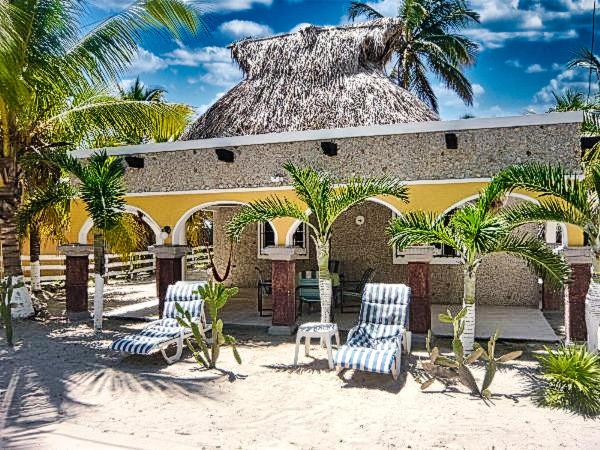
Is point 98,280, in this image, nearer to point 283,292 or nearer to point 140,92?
point 283,292

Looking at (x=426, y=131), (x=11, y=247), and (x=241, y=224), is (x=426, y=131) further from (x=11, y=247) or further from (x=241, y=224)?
(x=11, y=247)

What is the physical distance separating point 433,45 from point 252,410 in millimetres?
17021

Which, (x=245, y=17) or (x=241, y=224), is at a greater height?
(x=245, y=17)

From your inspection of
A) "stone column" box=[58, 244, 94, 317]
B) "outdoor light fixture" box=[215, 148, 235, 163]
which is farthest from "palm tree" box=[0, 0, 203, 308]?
"outdoor light fixture" box=[215, 148, 235, 163]

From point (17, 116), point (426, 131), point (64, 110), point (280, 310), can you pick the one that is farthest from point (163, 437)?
point (64, 110)

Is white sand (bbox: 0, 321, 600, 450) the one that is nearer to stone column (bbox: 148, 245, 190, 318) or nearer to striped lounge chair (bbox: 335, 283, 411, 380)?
striped lounge chair (bbox: 335, 283, 411, 380)

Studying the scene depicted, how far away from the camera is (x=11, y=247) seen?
36.5 feet

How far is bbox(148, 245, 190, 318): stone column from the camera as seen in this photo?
37.2 feet

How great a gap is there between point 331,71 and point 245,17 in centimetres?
790

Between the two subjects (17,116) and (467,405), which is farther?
(17,116)

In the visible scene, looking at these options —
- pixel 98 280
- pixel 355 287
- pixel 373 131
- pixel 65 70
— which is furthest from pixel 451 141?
pixel 65 70

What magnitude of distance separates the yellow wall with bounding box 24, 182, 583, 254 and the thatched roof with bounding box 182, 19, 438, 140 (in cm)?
293

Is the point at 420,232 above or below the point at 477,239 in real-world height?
above

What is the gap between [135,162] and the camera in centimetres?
1170
